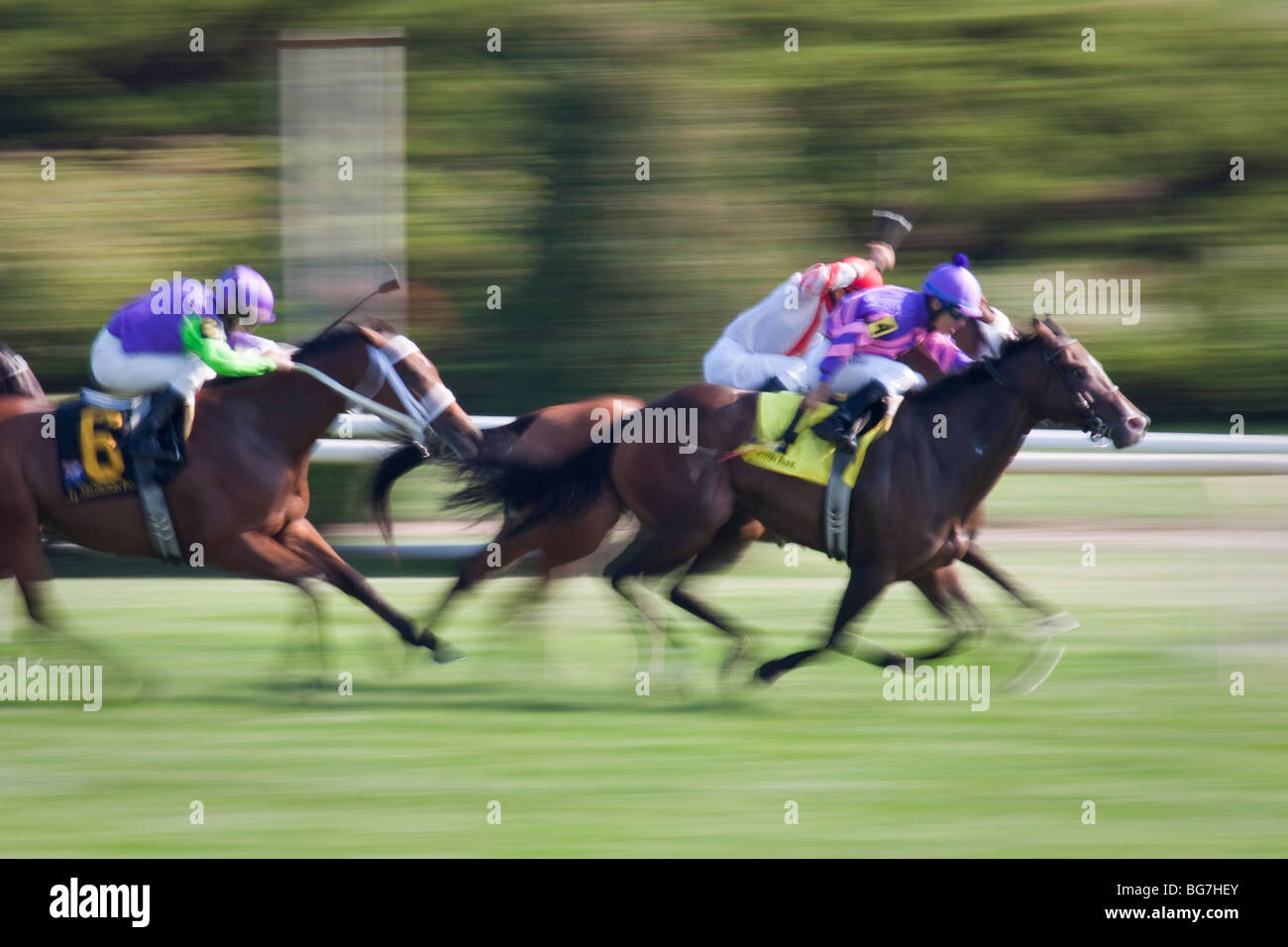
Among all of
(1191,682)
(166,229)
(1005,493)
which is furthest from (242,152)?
(1191,682)

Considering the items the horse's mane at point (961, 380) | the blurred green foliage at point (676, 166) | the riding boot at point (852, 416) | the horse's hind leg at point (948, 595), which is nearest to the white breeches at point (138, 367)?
the riding boot at point (852, 416)

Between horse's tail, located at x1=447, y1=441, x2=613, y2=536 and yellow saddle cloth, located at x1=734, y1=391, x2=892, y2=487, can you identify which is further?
horse's tail, located at x1=447, y1=441, x2=613, y2=536

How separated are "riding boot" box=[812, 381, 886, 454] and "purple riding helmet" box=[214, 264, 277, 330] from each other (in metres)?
2.09

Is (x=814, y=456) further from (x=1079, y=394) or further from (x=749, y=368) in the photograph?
(x=1079, y=394)

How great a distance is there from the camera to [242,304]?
6668 mm

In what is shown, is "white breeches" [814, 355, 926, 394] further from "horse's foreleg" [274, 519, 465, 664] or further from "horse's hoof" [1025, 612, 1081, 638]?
"horse's foreleg" [274, 519, 465, 664]

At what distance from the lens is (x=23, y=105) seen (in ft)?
41.2

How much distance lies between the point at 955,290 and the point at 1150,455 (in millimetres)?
2139

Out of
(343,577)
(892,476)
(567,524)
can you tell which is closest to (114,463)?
(343,577)

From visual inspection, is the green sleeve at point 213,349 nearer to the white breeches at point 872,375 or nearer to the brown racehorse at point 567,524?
the brown racehorse at point 567,524

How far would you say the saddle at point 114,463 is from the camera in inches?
255

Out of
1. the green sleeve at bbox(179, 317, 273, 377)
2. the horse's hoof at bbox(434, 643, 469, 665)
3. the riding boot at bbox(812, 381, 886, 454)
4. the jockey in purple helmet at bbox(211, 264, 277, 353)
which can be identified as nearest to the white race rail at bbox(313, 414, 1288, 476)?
the jockey in purple helmet at bbox(211, 264, 277, 353)

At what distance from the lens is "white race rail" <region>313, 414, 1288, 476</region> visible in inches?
299

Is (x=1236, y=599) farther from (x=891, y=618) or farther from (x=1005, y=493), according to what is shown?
(x=1005, y=493)
